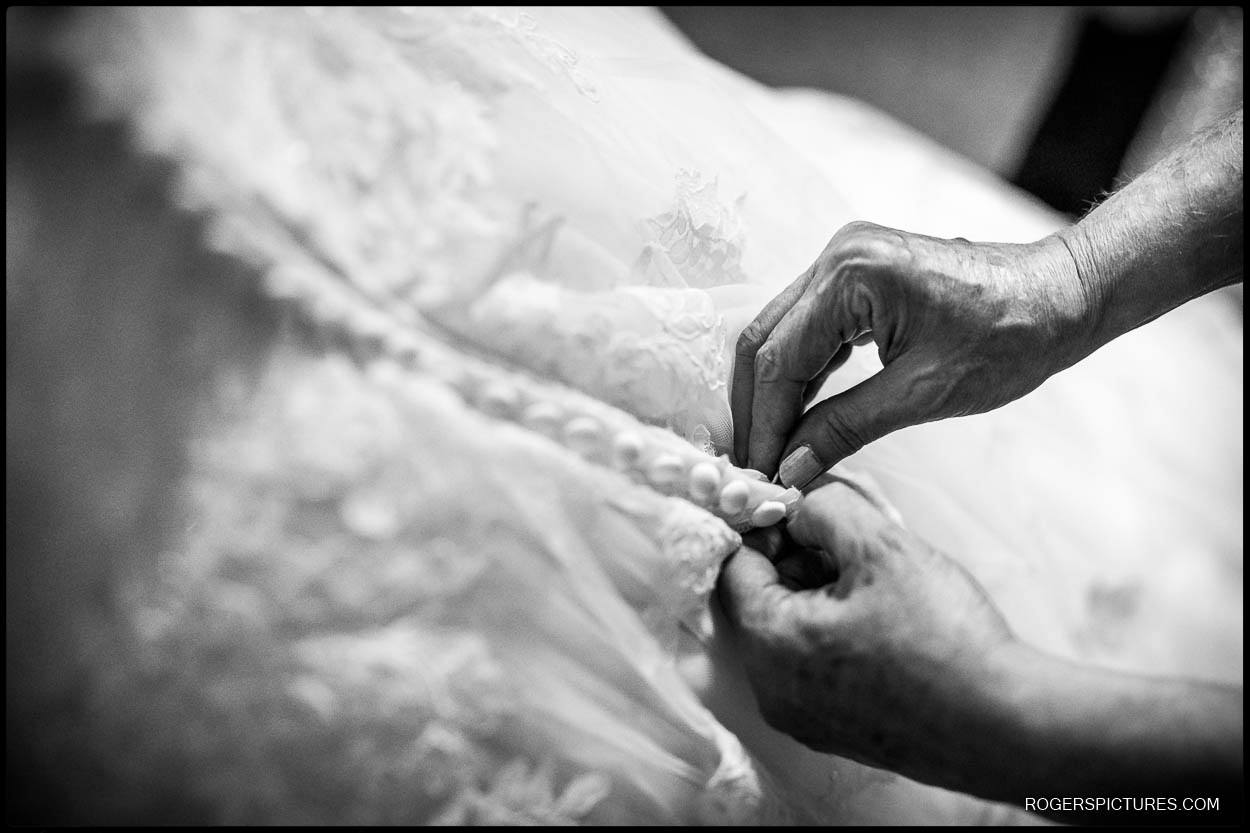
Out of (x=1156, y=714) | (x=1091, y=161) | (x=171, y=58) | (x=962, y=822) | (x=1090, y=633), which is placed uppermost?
(x=1091, y=161)

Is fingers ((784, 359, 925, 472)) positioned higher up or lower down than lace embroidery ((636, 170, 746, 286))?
lower down

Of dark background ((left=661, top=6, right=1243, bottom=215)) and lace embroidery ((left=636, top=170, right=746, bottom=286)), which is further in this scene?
dark background ((left=661, top=6, right=1243, bottom=215))

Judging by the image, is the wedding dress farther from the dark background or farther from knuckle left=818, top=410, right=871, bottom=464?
the dark background

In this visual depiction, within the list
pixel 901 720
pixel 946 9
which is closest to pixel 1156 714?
pixel 901 720

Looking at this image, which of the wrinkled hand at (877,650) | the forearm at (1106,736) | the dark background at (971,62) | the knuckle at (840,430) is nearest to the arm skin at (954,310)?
the knuckle at (840,430)

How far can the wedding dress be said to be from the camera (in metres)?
0.45

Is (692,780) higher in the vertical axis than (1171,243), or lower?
lower

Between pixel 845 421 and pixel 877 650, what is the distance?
18 centimetres

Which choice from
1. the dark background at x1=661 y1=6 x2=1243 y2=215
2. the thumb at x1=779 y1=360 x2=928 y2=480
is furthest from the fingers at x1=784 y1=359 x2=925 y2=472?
the dark background at x1=661 y1=6 x2=1243 y2=215

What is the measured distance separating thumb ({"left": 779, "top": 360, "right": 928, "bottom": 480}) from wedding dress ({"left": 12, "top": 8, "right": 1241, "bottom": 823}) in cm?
4

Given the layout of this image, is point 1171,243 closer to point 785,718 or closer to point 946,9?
point 785,718

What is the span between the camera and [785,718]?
1.86ft

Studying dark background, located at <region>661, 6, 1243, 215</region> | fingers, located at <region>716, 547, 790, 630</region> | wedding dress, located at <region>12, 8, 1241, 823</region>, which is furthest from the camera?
dark background, located at <region>661, 6, 1243, 215</region>

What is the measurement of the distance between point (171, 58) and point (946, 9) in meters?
1.85
